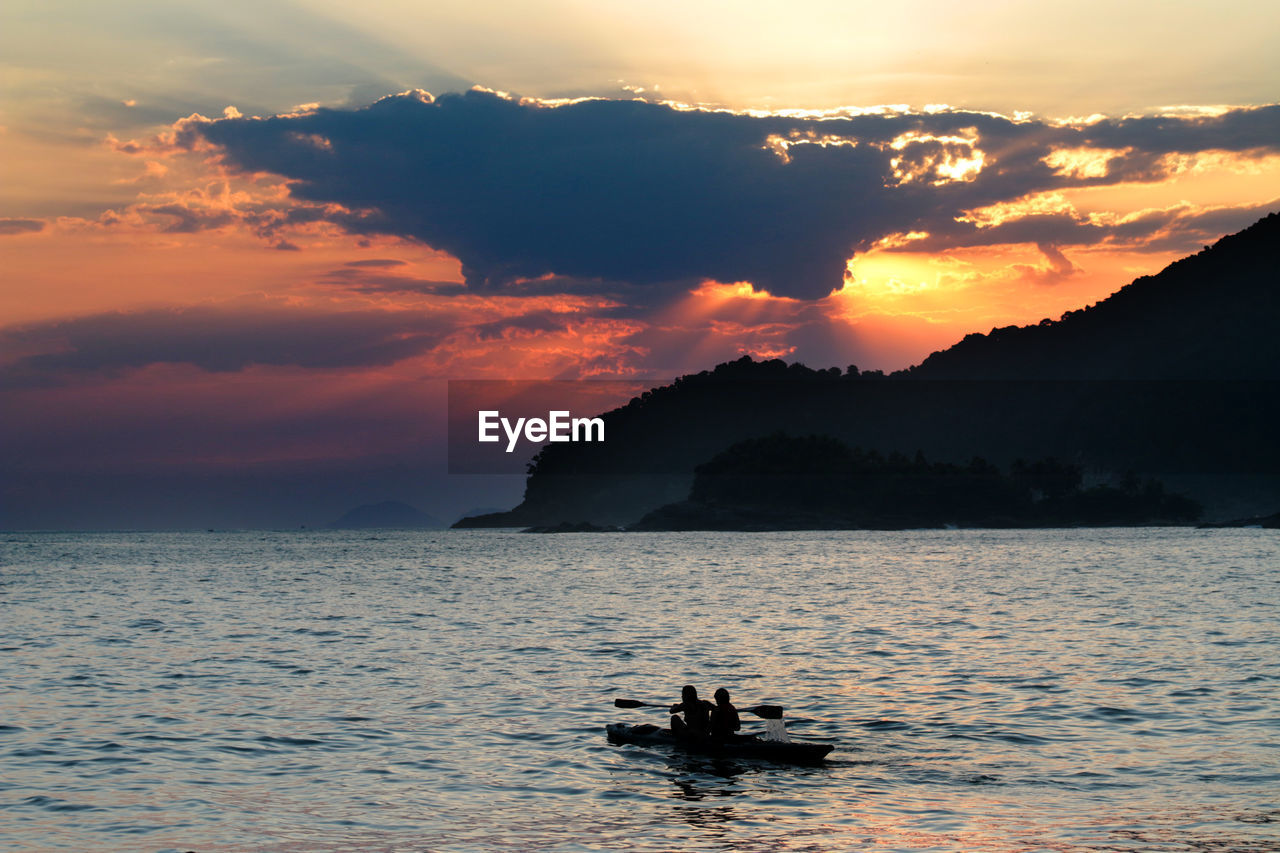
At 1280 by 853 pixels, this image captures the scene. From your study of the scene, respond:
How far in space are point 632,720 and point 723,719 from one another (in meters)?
5.41

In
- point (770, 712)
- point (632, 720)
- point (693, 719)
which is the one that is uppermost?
point (770, 712)

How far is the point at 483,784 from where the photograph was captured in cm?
2498

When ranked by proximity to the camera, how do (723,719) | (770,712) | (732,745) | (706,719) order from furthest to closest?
1. (706,719)
2. (770,712)
3. (723,719)
4. (732,745)

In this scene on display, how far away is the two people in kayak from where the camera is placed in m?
27.6

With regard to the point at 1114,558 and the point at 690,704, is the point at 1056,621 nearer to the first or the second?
the point at 690,704

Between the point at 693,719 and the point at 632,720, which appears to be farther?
the point at 632,720

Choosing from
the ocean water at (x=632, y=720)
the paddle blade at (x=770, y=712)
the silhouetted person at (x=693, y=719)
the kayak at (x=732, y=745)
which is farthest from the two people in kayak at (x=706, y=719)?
the ocean water at (x=632, y=720)

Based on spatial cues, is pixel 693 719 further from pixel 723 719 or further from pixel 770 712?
pixel 770 712

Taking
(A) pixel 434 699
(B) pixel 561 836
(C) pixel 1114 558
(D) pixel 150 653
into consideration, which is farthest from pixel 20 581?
(C) pixel 1114 558

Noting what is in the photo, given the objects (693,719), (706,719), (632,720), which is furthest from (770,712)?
(632,720)

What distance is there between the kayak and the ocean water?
0.44 m

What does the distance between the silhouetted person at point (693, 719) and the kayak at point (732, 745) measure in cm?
16

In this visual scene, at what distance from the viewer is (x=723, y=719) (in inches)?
1087

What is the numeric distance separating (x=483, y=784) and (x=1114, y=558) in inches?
5017
